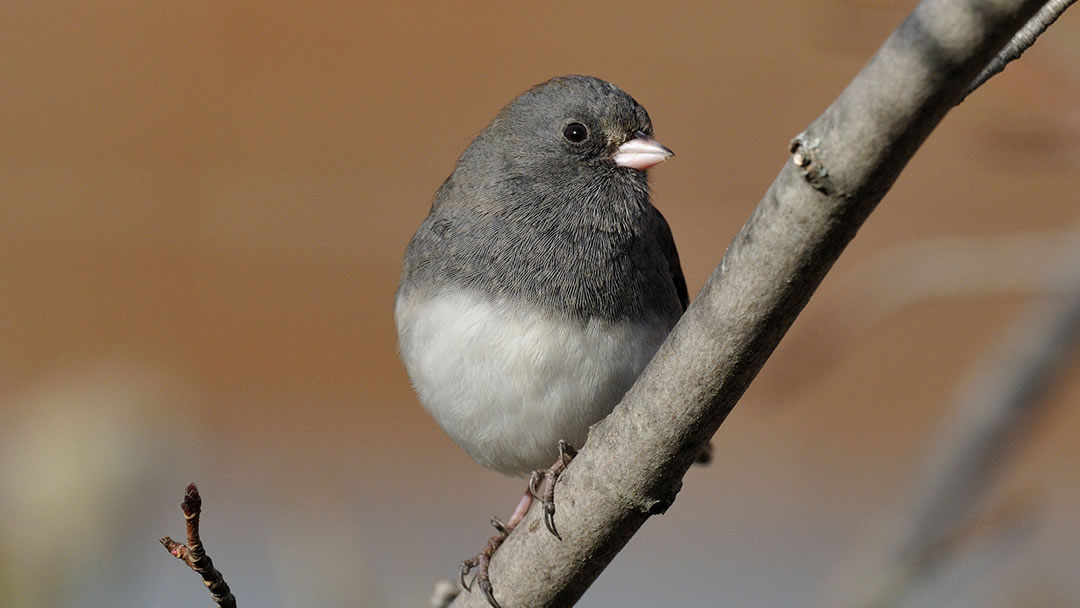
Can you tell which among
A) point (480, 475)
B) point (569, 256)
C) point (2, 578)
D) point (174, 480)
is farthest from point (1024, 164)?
point (480, 475)

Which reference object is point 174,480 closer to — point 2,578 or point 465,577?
point 2,578

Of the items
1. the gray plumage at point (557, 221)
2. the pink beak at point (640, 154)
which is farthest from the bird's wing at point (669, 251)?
the pink beak at point (640, 154)

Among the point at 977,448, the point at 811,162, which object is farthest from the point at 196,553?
the point at 977,448

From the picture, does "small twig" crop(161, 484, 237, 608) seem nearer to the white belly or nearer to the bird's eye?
the white belly

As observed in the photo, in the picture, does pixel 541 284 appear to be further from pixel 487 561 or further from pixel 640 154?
pixel 487 561

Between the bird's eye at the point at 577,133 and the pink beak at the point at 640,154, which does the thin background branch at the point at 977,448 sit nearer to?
the pink beak at the point at 640,154

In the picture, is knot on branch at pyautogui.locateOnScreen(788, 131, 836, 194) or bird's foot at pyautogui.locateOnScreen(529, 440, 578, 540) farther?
bird's foot at pyautogui.locateOnScreen(529, 440, 578, 540)

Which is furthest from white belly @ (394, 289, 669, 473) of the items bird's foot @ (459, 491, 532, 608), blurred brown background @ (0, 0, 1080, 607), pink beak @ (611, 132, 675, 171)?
blurred brown background @ (0, 0, 1080, 607)
